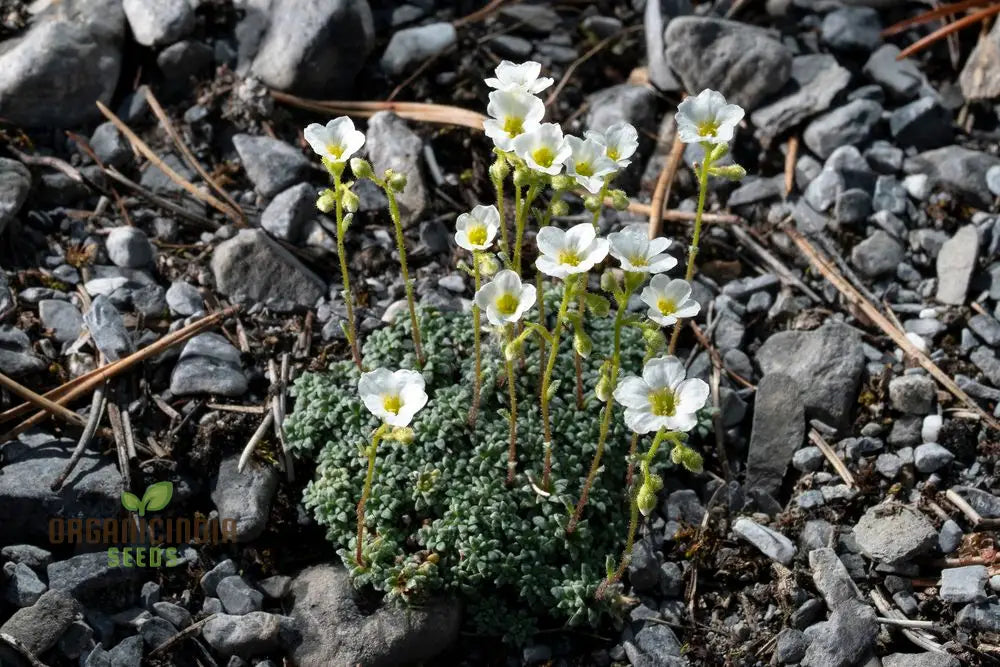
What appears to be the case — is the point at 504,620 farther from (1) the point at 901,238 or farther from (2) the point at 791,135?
(2) the point at 791,135

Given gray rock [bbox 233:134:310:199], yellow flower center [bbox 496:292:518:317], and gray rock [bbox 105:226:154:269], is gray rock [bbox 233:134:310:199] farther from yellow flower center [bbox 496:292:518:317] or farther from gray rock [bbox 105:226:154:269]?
yellow flower center [bbox 496:292:518:317]

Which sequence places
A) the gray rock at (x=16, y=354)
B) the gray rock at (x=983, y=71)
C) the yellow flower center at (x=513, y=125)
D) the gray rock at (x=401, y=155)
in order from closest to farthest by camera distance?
the yellow flower center at (x=513, y=125) → the gray rock at (x=16, y=354) → the gray rock at (x=401, y=155) → the gray rock at (x=983, y=71)

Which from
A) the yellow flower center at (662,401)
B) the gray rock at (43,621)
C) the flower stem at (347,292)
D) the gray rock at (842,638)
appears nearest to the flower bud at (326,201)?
the flower stem at (347,292)

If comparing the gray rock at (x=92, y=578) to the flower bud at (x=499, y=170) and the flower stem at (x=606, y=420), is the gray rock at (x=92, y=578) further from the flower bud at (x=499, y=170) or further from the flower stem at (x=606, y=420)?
the flower bud at (x=499, y=170)

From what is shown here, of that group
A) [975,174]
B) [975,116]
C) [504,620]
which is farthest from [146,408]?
[975,116]

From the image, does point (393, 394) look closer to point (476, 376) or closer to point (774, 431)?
point (476, 376)

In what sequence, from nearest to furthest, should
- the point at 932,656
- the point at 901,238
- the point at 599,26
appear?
the point at 932,656, the point at 901,238, the point at 599,26
